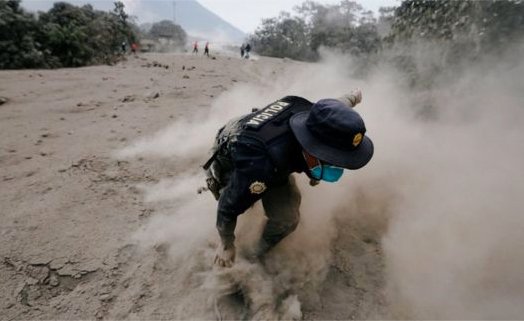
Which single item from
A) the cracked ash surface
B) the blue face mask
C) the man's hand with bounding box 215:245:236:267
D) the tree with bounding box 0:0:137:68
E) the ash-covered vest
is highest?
the ash-covered vest

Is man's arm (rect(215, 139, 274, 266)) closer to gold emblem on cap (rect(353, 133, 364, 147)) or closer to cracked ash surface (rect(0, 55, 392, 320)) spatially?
gold emblem on cap (rect(353, 133, 364, 147))

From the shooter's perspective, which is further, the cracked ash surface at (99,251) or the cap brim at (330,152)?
the cracked ash surface at (99,251)

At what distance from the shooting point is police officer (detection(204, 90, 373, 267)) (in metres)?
1.55

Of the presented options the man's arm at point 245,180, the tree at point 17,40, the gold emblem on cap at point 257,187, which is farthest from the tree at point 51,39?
the gold emblem on cap at point 257,187

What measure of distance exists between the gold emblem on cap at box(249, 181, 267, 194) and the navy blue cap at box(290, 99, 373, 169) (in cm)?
27

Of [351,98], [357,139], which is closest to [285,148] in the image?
[357,139]

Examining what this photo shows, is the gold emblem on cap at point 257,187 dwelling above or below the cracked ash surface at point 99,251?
above

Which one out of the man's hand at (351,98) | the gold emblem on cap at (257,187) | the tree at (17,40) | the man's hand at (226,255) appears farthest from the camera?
the tree at (17,40)

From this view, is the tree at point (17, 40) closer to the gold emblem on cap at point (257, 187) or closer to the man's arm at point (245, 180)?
the man's arm at point (245, 180)

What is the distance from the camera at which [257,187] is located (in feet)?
5.39

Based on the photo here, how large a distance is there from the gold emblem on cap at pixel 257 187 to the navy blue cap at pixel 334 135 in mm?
269

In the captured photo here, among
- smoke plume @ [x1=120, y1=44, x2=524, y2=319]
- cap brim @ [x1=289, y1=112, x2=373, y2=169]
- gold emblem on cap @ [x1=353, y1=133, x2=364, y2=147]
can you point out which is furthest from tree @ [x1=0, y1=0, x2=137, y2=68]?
gold emblem on cap @ [x1=353, y1=133, x2=364, y2=147]

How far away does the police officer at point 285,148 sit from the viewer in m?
1.55

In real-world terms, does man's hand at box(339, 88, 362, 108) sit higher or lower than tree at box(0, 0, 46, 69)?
higher
